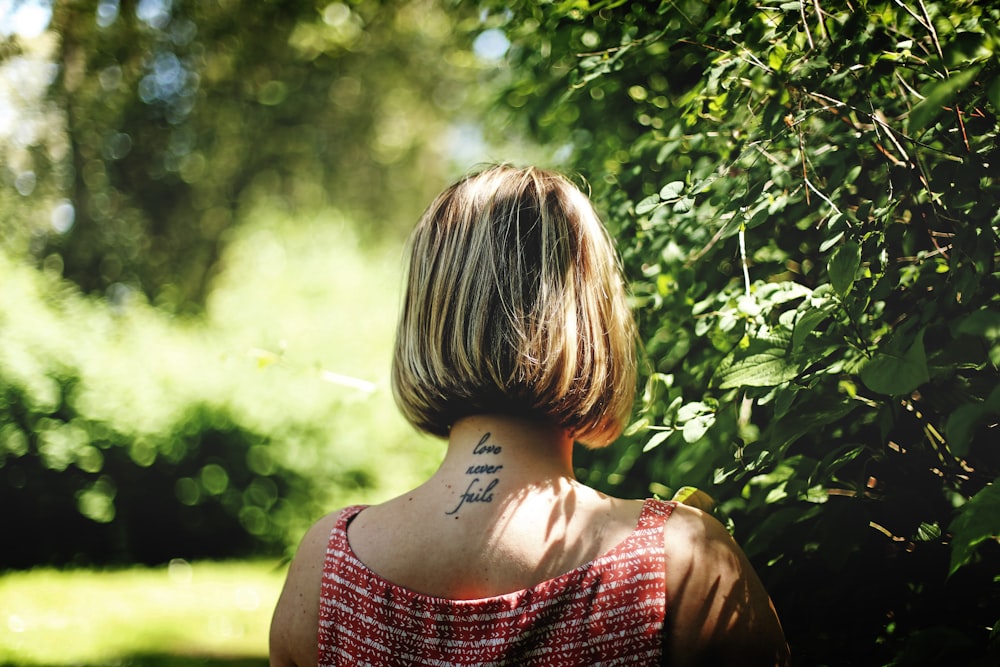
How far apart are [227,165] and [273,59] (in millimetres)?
2936

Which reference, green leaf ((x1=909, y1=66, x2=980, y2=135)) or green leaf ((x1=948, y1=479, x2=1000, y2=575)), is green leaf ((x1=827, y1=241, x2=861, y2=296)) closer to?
green leaf ((x1=909, y1=66, x2=980, y2=135))

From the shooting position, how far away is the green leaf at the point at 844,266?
50.2 inches

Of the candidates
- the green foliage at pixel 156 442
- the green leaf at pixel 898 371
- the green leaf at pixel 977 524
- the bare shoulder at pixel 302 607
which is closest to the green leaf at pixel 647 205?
the green leaf at pixel 898 371

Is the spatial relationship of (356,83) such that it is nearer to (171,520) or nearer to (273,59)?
(273,59)

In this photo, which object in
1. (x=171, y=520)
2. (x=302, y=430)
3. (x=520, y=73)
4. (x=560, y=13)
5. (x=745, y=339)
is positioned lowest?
(x=171, y=520)

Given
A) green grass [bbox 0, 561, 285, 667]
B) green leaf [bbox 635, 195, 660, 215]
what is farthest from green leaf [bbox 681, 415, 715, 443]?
green grass [bbox 0, 561, 285, 667]

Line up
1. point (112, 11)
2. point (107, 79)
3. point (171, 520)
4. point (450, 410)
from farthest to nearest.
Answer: point (107, 79) < point (112, 11) < point (171, 520) < point (450, 410)

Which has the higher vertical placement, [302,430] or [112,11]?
[112,11]

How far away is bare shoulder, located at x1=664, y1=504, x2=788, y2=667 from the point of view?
1323mm

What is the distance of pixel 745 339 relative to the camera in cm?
153

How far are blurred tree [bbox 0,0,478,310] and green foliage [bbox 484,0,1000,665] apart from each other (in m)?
10.9

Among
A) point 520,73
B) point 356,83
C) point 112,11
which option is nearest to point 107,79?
point 112,11

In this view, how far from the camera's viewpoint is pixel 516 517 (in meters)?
1.43

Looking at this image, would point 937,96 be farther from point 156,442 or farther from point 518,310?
point 156,442
